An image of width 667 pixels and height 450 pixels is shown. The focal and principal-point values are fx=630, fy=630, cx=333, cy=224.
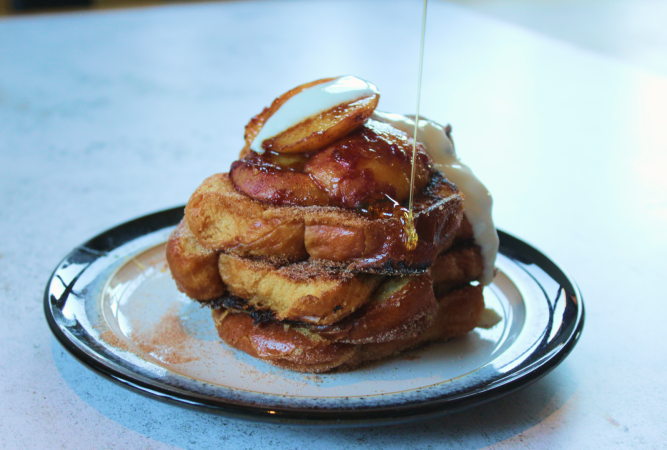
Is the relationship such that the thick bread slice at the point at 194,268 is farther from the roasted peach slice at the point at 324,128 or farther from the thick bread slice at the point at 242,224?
the roasted peach slice at the point at 324,128

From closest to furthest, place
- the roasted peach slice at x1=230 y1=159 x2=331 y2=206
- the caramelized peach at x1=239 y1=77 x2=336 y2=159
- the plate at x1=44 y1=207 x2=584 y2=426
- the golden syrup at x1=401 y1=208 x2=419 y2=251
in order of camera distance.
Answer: the plate at x1=44 y1=207 x2=584 y2=426
the golden syrup at x1=401 y1=208 x2=419 y2=251
the roasted peach slice at x1=230 y1=159 x2=331 y2=206
the caramelized peach at x1=239 y1=77 x2=336 y2=159

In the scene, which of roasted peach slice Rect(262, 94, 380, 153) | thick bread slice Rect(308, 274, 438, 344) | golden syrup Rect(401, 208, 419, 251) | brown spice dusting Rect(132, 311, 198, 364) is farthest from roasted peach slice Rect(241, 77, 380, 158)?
brown spice dusting Rect(132, 311, 198, 364)

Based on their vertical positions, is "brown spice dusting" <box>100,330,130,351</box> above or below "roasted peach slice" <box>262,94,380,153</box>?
below

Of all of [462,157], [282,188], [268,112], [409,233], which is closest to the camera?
[409,233]

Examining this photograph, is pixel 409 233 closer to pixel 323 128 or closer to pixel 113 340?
pixel 323 128

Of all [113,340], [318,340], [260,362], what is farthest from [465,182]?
[113,340]

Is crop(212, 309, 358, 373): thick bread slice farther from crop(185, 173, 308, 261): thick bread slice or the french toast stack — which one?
crop(185, 173, 308, 261): thick bread slice

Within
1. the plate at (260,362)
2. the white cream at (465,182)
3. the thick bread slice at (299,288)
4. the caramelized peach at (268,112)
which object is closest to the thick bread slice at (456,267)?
the white cream at (465,182)
